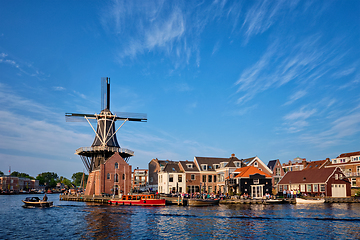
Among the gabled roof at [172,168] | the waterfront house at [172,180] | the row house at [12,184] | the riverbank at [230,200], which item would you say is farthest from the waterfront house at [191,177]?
the row house at [12,184]

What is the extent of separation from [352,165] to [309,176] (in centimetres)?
1320

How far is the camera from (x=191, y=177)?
8156 cm

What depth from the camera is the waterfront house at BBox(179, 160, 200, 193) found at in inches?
3194

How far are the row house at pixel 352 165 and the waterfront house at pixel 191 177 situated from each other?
1463 inches

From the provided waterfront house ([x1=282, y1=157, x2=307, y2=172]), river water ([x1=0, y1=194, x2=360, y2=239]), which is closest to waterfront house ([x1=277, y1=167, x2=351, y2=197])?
river water ([x1=0, y1=194, x2=360, y2=239])

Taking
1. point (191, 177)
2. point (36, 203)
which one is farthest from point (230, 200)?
point (36, 203)

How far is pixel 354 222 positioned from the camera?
117 ft

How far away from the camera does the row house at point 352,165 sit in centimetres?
7694

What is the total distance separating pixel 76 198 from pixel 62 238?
52832 millimetres

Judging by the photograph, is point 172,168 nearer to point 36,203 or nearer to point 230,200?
point 230,200

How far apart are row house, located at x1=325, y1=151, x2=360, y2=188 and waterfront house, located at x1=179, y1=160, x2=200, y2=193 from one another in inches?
1463

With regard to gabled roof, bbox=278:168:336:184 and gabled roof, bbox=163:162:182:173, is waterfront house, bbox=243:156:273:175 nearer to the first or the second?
gabled roof, bbox=278:168:336:184

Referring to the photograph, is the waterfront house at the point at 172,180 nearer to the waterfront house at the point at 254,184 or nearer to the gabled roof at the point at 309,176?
the waterfront house at the point at 254,184

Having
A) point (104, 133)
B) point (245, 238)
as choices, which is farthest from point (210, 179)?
point (245, 238)
